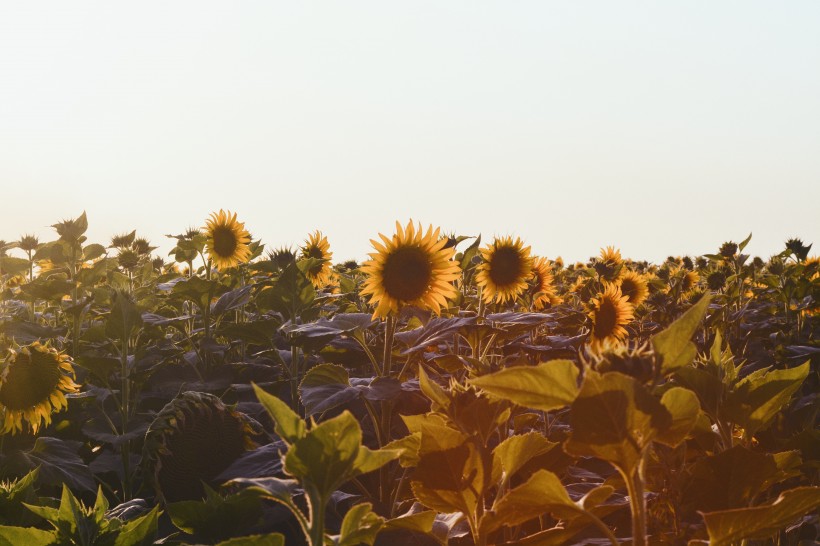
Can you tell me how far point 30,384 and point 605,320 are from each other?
120 inches

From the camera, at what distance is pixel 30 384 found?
8.43ft

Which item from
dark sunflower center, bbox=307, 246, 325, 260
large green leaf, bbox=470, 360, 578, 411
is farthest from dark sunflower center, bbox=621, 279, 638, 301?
large green leaf, bbox=470, 360, 578, 411

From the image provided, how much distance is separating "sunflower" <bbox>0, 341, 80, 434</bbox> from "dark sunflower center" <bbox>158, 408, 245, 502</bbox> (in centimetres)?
99

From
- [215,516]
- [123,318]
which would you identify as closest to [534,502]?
[215,516]

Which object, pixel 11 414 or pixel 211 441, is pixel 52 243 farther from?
pixel 211 441

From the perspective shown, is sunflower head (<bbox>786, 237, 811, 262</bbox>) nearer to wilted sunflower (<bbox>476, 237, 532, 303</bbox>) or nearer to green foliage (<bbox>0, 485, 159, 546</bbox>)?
wilted sunflower (<bbox>476, 237, 532, 303</bbox>)

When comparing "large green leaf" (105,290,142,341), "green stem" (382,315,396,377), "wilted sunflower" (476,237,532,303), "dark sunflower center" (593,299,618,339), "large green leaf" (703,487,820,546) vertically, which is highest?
"wilted sunflower" (476,237,532,303)

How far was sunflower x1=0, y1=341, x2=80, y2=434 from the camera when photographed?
7.86ft

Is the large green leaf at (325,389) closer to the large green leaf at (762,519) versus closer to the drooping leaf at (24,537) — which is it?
the drooping leaf at (24,537)

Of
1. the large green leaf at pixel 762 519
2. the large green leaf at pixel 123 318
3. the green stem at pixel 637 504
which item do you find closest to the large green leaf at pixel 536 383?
the green stem at pixel 637 504

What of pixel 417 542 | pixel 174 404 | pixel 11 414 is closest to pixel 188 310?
pixel 11 414

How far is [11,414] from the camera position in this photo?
255cm

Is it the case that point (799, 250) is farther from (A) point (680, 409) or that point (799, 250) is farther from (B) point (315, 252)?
(A) point (680, 409)

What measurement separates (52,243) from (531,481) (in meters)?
5.16
